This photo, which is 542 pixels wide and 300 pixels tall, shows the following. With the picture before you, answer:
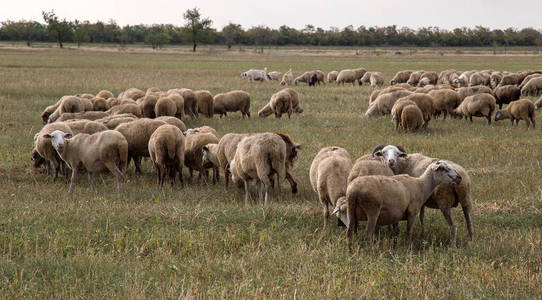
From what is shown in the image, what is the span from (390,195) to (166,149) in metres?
5.46

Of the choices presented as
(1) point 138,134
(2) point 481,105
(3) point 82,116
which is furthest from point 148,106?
(2) point 481,105

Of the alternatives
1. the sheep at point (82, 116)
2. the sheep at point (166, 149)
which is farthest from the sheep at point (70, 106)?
the sheep at point (166, 149)

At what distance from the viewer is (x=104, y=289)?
18.6ft

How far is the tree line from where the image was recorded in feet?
382

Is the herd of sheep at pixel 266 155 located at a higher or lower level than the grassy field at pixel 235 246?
higher

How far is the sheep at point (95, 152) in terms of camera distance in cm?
1042

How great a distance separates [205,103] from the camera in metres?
20.3

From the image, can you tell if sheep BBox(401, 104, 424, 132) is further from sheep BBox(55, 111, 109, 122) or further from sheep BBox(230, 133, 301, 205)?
sheep BBox(55, 111, 109, 122)

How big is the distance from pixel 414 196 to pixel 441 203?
63 cm

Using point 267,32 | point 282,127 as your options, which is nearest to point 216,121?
point 282,127

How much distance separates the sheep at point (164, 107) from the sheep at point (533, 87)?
18.1 meters

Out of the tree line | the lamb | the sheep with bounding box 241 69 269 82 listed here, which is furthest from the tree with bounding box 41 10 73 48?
the lamb

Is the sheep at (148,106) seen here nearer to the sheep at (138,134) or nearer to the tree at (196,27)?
the sheep at (138,134)

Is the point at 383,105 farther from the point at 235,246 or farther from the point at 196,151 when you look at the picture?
the point at 235,246
